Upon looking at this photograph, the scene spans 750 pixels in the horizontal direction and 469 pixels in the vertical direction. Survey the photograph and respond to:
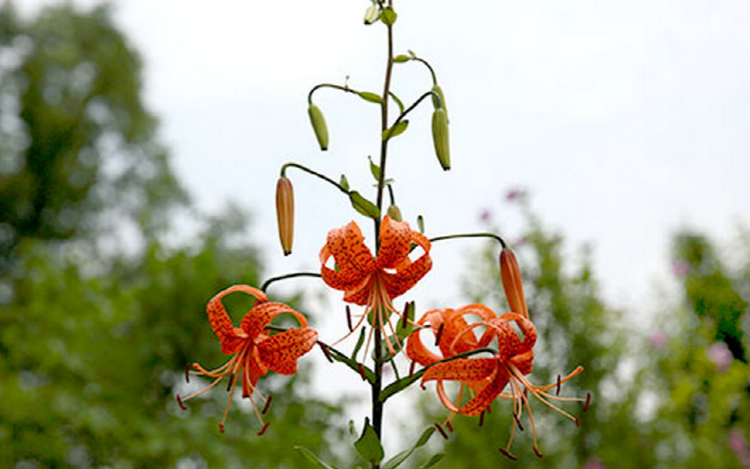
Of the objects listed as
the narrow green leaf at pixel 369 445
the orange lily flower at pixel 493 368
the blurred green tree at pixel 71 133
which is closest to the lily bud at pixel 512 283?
the orange lily flower at pixel 493 368

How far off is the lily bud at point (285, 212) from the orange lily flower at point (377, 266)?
0.06 metres

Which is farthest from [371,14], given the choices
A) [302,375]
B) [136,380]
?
[136,380]

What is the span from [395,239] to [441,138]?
0.17 m

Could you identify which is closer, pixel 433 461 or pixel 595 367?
pixel 433 461

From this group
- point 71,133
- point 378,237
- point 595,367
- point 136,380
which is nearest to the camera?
point 378,237

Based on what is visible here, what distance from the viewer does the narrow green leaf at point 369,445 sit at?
2.86ft

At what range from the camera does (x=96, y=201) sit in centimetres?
836

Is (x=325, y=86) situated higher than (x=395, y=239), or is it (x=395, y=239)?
(x=325, y=86)

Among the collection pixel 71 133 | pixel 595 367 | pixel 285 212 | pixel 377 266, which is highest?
pixel 71 133

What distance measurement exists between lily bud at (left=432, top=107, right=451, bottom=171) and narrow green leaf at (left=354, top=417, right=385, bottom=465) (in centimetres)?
35

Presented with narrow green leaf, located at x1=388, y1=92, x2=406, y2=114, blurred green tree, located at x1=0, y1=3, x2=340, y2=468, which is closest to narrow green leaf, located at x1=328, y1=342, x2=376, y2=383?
narrow green leaf, located at x1=388, y1=92, x2=406, y2=114

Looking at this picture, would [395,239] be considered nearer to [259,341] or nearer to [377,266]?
[377,266]

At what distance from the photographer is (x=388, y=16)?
3.41ft

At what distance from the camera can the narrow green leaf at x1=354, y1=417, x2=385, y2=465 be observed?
0.87 m
